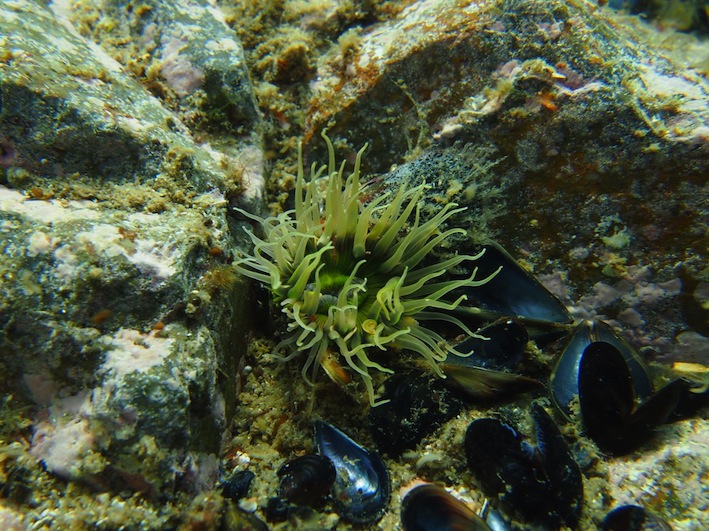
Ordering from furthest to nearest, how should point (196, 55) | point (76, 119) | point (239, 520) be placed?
point (196, 55)
point (76, 119)
point (239, 520)

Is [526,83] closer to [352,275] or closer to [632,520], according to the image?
[352,275]

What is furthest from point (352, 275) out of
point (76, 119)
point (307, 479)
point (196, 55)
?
point (196, 55)

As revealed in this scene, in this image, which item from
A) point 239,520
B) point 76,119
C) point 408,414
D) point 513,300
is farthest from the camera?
point 513,300

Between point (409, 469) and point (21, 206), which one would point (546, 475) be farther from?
point (21, 206)

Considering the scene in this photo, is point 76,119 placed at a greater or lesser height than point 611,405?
greater

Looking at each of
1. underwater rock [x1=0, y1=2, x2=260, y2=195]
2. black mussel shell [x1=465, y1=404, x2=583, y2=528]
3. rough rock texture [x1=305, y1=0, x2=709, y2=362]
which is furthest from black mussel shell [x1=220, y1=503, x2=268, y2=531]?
rough rock texture [x1=305, y1=0, x2=709, y2=362]

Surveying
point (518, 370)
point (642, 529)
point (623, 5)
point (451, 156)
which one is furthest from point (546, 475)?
point (623, 5)
